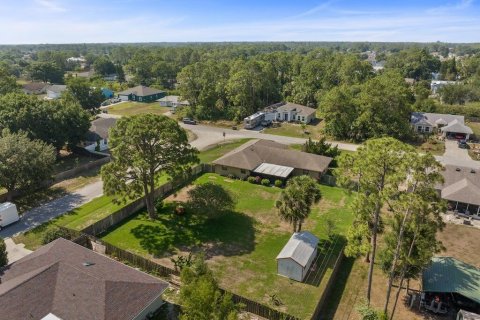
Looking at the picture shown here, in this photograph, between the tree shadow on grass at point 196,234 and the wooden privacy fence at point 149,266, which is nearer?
the wooden privacy fence at point 149,266

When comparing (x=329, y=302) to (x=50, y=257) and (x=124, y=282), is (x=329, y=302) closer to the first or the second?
(x=124, y=282)

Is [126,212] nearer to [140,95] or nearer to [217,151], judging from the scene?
[217,151]

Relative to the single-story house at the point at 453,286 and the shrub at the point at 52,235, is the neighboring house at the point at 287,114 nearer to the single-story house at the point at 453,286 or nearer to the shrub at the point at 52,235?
the shrub at the point at 52,235

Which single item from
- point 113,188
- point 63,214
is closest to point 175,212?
point 113,188

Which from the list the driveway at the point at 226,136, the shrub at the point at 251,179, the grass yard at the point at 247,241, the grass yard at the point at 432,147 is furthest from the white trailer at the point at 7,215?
the grass yard at the point at 432,147

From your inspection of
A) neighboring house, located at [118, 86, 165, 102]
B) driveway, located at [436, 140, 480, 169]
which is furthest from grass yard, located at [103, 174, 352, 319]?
neighboring house, located at [118, 86, 165, 102]

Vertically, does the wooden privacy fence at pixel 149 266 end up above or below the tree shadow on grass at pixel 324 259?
above

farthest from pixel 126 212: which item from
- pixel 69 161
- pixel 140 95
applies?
pixel 140 95
